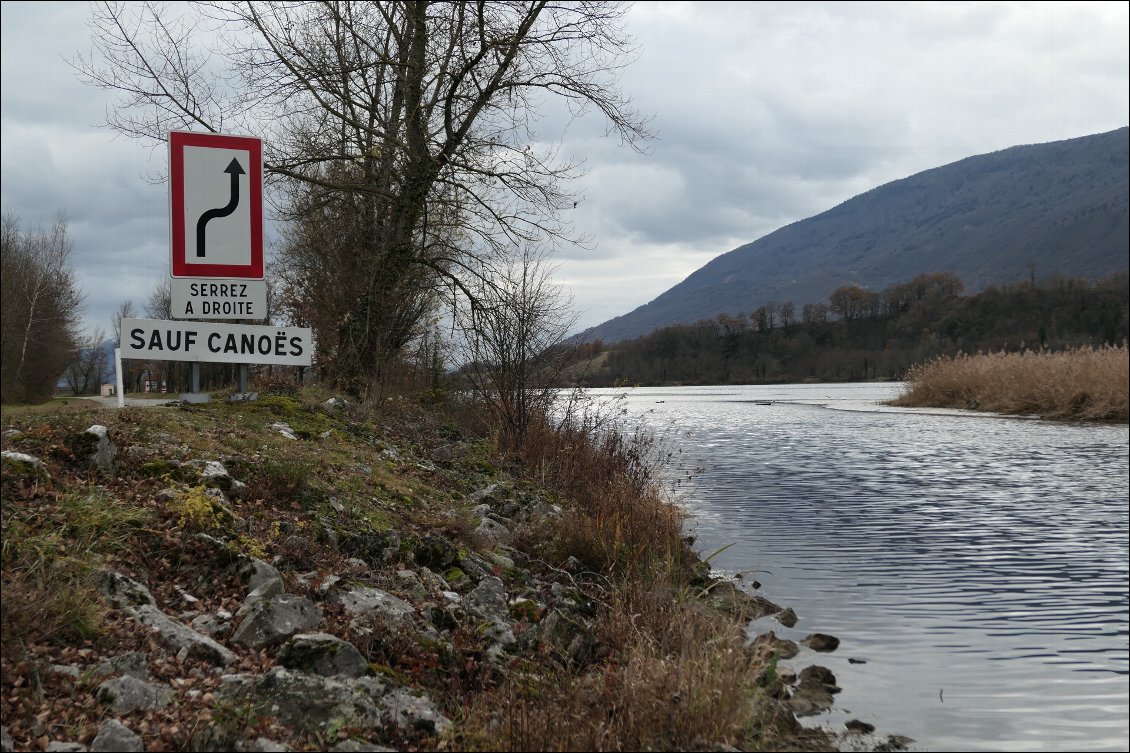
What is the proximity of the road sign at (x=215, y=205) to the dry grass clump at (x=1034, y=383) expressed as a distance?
84.0ft

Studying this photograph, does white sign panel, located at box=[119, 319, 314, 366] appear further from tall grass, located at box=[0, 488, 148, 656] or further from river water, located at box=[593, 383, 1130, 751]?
river water, located at box=[593, 383, 1130, 751]

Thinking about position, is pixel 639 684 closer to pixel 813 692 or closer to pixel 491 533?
pixel 813 692

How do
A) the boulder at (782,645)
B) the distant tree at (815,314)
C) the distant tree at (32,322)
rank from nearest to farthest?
1. the boulder at (782,645)
2. the distant tree at (32,322)
3. the distant tree at (815,314)

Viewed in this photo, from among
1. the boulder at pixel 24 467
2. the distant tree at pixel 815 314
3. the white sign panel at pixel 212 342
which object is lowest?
the boulder at pixel 24 467

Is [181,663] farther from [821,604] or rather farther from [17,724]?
[821,604]

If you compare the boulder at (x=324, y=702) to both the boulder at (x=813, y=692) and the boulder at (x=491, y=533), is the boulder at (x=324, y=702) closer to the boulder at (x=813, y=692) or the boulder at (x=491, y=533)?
the boulder at (x=813, y=692)

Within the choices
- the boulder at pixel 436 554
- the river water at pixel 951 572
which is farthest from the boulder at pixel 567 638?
the river water at pixel 951 572

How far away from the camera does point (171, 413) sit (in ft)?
27.4

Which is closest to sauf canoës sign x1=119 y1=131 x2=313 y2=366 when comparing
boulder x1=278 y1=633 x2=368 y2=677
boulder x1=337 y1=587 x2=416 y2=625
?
boulder x1=337 y1=587 x2=416 y2=625

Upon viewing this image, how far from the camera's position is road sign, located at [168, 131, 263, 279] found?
854 cm

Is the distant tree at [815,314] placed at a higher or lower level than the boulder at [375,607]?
higher

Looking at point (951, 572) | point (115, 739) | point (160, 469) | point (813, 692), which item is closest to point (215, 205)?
point (160, 469)

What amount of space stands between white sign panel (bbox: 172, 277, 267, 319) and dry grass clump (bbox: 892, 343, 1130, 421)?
2547 cm

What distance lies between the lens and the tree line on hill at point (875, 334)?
39625 millimetres
